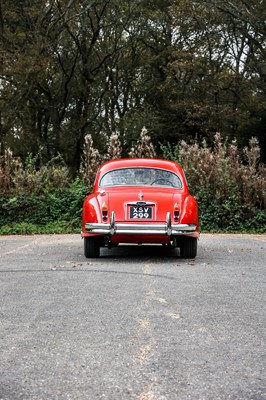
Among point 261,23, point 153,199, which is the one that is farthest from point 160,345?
point 261,23

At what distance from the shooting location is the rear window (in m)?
9.69

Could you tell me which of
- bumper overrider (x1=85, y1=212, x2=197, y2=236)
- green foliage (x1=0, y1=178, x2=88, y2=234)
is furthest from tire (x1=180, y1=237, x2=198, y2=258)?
green foliage (x1=0, y1=178, x2=88, y2=234)

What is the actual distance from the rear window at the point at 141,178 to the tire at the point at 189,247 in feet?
3.28

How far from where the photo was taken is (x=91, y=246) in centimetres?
926

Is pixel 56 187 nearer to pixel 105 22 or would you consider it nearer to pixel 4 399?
pixel 4 399

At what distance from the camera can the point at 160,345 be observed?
4.09m

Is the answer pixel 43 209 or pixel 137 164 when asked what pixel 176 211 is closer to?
pixel 137 164

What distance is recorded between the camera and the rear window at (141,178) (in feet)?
31.8

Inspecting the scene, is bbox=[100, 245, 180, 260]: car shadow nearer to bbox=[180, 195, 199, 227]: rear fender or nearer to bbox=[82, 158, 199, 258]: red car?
bbox=[82, 158, 199, 258]: red car

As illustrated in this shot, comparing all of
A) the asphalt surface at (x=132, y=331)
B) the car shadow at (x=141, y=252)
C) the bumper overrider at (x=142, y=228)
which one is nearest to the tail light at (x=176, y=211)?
the bumper overrider at (x=142, y=228)

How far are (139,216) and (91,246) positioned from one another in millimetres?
993

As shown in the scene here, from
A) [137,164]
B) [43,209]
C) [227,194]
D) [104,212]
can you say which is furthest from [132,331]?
[43,209]

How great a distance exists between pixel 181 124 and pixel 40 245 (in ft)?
74.9

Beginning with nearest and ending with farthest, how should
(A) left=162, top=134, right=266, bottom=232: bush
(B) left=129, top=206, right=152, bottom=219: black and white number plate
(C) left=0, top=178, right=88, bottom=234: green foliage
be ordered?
(B) left=129, top=206, right=152, bottom=219: black and white number plate → (A) left=162, top=134, right=266, bottom=232: bush → (C) left=0, top=178, right=88, bottom=234: green foliage
